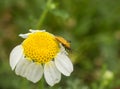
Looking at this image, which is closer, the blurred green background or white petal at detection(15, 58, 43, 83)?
white petal at detection(15, 58, 43, 83)

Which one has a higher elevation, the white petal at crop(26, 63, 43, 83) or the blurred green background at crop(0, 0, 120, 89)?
the white petal at crop(26, 63, 43, 83)

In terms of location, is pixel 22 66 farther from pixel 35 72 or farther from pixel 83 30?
pixel 83 30

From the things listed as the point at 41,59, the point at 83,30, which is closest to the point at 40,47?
the point at 41,59

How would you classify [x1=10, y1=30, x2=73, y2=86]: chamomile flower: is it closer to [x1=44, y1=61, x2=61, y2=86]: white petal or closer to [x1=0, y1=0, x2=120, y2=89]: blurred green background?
[x1=44, y1=61, x2=61, y2=86]: white petal

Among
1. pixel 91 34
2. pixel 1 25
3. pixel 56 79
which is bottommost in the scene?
pixel 1 25

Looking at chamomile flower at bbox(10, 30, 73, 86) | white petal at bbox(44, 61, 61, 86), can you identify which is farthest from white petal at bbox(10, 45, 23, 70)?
white petal at bbox(44, 61, 61, 86)

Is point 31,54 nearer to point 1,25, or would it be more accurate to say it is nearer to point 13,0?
point 13,0

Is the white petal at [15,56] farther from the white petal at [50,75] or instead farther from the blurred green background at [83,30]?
the blurred green background at [83,30]

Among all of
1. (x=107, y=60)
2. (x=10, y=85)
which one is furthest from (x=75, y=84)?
(x=107, y=60)
